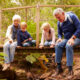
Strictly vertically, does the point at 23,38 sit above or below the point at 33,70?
above

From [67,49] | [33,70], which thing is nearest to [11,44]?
[67,49]

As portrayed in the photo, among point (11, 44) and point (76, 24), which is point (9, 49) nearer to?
point (11, 44)

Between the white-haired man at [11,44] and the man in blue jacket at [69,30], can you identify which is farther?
the white-haired man at [11,44]

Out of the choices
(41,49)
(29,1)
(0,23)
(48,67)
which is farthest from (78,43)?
(29,1)

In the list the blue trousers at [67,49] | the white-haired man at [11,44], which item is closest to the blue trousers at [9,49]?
the white-haired man at [11,44]

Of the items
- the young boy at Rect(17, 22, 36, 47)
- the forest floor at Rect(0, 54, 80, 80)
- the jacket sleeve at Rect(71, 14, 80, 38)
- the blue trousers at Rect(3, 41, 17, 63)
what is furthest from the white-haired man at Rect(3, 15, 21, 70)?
the forest floor at Rect(0, 54, 80, 80)

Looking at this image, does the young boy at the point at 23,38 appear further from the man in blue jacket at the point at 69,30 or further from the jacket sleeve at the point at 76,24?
the jacket sleeve at the point at 76,24

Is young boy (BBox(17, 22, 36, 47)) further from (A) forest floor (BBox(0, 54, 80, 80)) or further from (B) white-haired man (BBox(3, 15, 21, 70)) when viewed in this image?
(A) forest floor (BBox(0, 54, 80, 80))

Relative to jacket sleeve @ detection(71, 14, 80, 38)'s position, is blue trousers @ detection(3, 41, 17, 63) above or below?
below

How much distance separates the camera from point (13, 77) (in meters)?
7.82

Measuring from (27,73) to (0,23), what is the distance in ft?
7.25

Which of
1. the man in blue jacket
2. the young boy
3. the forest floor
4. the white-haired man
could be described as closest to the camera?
the man in blue jacket

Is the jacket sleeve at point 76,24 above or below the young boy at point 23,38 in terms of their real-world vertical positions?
above

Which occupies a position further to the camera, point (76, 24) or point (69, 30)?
point (69, 30)
